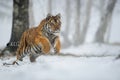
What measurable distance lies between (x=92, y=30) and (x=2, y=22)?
12.1 metres

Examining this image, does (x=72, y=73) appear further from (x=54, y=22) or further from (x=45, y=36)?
(x=54, y=22)

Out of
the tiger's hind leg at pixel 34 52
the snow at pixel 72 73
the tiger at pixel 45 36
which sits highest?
the tiger at pixel 45 36

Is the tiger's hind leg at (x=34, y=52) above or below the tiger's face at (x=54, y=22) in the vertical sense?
below

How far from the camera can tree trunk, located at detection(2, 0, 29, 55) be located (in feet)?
30.2

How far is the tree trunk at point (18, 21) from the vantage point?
921cm

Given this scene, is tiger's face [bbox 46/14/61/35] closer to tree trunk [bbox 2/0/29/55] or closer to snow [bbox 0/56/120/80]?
snow [bbox 0/56/120/80]

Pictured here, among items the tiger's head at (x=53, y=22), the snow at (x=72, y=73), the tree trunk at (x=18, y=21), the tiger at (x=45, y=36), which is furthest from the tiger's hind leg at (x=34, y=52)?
the tree trunk at (x=18, y=21)

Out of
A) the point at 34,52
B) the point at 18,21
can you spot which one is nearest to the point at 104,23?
the point at 18,21

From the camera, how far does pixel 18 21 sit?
9.31 m

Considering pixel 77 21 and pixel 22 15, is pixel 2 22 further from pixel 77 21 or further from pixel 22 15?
pixel 22 15

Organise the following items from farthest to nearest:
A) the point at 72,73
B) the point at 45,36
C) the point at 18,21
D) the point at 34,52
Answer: the point at 18,21 → the point at 34,52 → the point at 45,36 → the point at 72,73

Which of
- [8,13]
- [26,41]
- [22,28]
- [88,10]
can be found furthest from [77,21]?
[8,13]

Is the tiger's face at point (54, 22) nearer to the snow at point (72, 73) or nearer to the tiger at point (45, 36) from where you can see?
the tiger at point (45, 36)

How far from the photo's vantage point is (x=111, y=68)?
4879mm
